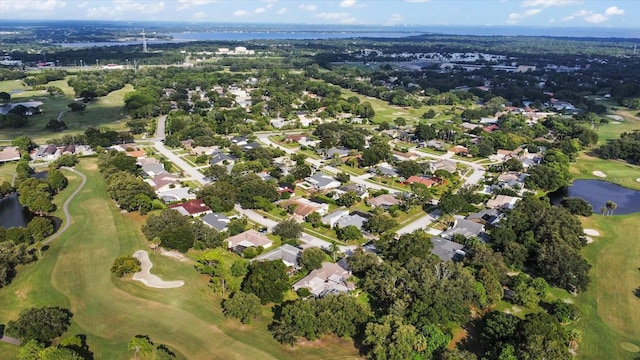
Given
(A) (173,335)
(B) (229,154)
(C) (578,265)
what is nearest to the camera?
(A) (173,335)

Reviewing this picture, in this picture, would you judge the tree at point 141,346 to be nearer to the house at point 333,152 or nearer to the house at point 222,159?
the house at point 222,159

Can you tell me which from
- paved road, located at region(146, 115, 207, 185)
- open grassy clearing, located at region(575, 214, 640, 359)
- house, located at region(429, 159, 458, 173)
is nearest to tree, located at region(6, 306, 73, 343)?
paved road, located at region(146, 115, 207, 185)

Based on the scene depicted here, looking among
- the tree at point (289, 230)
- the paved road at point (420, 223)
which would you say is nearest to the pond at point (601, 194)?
the paved road at point (420, 223)

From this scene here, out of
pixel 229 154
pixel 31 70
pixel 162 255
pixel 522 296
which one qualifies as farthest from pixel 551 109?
pixel 31 70

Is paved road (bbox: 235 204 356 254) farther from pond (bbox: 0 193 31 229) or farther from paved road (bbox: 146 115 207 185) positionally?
pond (bbox: 0 193 31 229)

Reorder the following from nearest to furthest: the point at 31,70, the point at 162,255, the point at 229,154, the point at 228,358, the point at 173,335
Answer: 1. the point at 228,358
2. the point at 173,335
3. the point at 162,255
4. the point at 229,154
5. the point at 31,70

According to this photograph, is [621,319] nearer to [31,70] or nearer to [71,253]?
[71,253]

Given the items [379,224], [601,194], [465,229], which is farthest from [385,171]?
[601,194]
